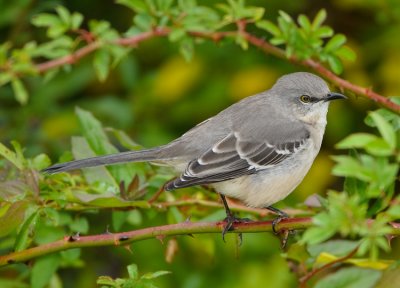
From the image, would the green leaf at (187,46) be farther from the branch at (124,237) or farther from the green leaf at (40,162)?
the branch at (124,237)

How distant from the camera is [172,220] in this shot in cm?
395

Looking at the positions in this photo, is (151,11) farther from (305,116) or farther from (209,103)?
(209,103)

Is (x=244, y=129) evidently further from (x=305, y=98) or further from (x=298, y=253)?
(x=298, y=253)

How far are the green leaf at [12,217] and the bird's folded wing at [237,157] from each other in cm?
88

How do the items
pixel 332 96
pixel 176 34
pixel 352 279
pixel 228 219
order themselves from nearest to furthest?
pixel 352 279
pixel 228 219
pixel 176 34
pixel 332 96

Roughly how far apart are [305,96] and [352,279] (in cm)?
180

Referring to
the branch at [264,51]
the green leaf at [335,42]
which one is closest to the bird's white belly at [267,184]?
the branch at [264,51]

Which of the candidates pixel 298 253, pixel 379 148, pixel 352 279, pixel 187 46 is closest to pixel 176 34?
pixel 187 46

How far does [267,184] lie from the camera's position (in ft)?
13.3

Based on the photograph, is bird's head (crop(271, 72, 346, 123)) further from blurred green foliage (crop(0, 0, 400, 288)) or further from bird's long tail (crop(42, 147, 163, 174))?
bird's long tail (crop(42, 147, 163, 174))

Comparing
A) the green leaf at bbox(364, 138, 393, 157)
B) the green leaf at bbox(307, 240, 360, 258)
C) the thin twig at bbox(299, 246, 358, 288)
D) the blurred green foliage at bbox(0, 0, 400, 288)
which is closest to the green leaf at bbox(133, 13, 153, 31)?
the blurred green foliage at bbox(0, 0, 400, 288)

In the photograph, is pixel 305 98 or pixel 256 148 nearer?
pixel 256 148

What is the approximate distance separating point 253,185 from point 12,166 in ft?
4.21

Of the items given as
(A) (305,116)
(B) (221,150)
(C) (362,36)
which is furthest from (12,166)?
(C) (362,36)
